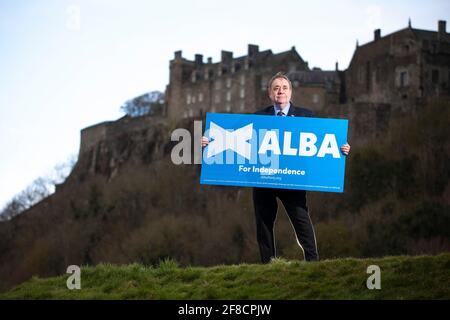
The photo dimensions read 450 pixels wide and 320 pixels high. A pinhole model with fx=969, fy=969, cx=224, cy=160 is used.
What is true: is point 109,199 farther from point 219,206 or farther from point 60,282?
point 60,282

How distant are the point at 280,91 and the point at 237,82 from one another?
3381 inches

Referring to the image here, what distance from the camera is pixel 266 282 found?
1367 cm

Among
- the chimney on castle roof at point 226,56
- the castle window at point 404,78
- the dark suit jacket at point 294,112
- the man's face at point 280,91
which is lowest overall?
the dark suit jacket at point 294,112

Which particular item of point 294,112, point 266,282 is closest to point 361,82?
point 294,112

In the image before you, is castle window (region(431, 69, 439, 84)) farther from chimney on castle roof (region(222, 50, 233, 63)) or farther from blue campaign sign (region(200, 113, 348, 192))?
blue campaign sign (region(200, 113, 348, 192))

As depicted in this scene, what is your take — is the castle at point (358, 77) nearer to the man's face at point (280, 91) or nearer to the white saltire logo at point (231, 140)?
the white saltire logo at point (231, 140)

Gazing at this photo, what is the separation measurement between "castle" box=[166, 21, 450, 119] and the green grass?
67.3 m

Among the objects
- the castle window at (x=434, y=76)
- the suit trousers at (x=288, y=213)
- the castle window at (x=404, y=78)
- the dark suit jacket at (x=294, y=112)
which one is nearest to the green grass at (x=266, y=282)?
the suit trousers at (x=288, y=213)

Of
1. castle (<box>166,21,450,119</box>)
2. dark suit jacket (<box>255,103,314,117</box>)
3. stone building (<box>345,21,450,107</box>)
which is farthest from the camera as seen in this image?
castle (<box>166,21,450,119</box>)

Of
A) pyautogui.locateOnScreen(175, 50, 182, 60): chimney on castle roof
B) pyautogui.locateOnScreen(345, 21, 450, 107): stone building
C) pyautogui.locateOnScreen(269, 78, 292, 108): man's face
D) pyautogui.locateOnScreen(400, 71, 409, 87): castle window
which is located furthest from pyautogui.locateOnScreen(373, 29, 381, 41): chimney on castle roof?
pyautogui.locateOnScreen(269, 78, 292, 108): man's face

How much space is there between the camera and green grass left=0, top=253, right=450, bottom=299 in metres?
12.9

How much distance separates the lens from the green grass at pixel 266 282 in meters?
12.9

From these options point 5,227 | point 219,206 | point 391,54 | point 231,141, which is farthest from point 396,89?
point 231,141

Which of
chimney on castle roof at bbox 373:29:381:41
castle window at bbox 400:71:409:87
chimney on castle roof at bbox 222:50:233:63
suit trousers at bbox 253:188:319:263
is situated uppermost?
chimney on castle roof at bbox 222:50:233:63
